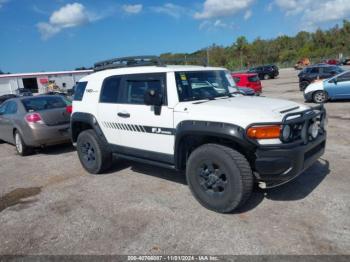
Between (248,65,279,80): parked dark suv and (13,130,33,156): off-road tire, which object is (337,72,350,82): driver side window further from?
(248,65,279,80): parked dark suv

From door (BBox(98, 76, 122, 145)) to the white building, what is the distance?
44048mm

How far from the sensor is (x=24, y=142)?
773cm

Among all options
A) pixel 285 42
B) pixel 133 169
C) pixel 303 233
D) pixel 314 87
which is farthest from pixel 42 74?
pixel 285 42

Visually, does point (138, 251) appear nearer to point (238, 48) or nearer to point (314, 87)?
point (314, 87)

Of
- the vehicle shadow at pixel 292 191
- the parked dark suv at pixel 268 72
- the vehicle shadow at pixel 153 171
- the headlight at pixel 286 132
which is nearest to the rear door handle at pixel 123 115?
the vehicle shadow at pixel 153 171

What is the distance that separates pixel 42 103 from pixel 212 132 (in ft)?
19.0

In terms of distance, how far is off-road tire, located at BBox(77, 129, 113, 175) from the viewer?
18.8 ft

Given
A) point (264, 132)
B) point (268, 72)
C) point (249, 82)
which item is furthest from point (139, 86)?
point (268, 72)

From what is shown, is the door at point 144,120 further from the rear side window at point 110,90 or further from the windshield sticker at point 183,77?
the windshield sticker at point 183,77

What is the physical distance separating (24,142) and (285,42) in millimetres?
89075

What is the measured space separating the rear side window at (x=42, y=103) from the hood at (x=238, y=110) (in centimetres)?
491

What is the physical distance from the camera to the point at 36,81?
5153 centimetres

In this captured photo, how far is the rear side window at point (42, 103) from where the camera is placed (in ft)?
26.1

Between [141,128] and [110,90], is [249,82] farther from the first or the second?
[141,128]
